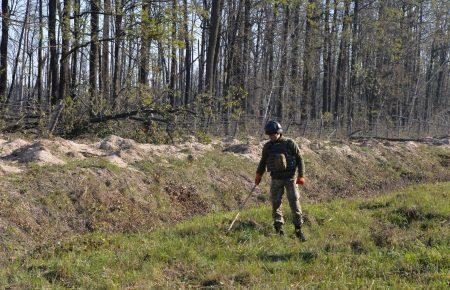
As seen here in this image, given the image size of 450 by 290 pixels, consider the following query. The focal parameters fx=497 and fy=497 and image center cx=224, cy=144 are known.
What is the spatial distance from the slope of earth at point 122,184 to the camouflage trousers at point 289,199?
242 cm

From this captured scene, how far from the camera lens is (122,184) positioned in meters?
10.0

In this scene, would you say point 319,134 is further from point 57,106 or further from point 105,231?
point 105,231

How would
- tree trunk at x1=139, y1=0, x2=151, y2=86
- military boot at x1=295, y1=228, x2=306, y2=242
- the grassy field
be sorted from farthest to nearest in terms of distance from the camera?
1. tree trunk at x1=139, y1=0, x2=151, y2=86
2. military boot at x1=295, y1=228, x2=306, y2=242
3. the grassy field

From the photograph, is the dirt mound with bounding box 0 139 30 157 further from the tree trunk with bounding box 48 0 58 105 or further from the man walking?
the man walking

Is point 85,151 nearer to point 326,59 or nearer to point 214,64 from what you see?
point 214,64

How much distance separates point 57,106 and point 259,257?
8.32 m

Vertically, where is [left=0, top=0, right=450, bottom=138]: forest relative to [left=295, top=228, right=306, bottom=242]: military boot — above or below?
above

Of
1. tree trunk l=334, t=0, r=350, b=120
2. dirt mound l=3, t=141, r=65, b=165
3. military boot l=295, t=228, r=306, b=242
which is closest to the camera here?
military boot l=295, t=228, r=306, b=242

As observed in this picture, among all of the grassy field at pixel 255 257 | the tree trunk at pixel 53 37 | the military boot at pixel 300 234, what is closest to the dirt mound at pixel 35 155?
the grassy field at pixel 255 257

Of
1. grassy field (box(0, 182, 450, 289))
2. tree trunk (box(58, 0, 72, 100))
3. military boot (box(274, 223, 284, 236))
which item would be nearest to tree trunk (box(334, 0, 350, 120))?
tree trunk (box(58, 0, 72, 100))

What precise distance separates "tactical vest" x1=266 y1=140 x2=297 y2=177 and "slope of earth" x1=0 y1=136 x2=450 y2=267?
2684 mm

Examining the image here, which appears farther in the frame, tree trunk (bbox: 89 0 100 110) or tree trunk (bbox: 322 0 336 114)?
tree trunk (bbox: 322 0 336 114)

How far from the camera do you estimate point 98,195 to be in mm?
9312

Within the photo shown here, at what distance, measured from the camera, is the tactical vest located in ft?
26.6
